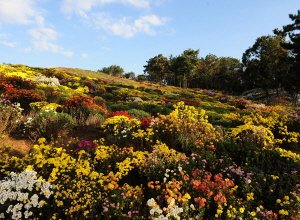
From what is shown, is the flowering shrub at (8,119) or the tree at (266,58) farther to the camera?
the tree at (266,58)

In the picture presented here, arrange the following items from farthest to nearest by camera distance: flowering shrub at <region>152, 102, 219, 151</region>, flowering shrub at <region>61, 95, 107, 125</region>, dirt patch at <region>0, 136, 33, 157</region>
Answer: flowering shrub at <region>61, 95, 107, 125</region> < flowering shrub at <region>152, 102, 219, 151</region> < dirt patch at <region>0, 136, 33, 157</region>

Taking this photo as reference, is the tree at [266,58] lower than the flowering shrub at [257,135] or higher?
higher

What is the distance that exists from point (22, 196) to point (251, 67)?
33.2 metres

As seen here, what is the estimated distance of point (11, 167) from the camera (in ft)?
14.9

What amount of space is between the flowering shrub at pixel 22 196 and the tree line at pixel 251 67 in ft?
91.0

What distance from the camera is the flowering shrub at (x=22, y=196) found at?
332cm

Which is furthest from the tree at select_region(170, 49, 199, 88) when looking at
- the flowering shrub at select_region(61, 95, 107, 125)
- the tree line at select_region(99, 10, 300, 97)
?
the flowering shrub at select_region(61, 95, 107, 125)

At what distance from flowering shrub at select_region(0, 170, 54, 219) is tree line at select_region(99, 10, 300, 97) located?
27.7 m

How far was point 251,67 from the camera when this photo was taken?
98.3 ft

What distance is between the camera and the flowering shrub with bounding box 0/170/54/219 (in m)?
3.32

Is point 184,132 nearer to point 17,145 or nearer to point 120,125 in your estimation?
point 120,125

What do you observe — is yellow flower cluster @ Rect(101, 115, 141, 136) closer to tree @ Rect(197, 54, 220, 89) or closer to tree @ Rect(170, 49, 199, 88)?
tree @ Rect(170, 49, 199, 88)

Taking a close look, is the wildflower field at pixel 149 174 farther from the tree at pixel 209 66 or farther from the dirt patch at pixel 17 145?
the tree at pixel 209 66

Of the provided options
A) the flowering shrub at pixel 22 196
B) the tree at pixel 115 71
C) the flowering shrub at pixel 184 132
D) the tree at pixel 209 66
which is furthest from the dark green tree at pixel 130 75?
the flowering shrub at pixel 22 196
